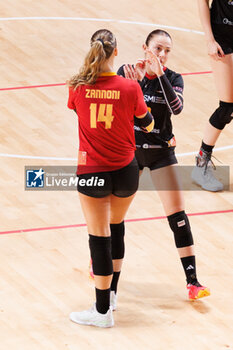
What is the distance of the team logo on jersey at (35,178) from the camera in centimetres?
692

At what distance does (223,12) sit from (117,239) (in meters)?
2.47

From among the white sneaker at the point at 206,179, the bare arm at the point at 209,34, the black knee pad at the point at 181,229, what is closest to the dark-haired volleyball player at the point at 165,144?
the black knee pad at the point at 181,229

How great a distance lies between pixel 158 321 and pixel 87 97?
56.2 inches

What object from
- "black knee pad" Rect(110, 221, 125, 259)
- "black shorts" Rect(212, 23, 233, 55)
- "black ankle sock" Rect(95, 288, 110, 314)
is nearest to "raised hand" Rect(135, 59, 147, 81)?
"black knee pad" Rect(110, 221, 125, 259)

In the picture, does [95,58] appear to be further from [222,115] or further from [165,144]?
[222,115]

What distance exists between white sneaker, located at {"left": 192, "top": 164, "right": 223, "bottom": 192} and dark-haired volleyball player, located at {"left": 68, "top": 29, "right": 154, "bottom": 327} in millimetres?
2105

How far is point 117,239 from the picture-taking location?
5176 millimetres

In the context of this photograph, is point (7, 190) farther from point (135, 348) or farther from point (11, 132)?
point (135, 348)

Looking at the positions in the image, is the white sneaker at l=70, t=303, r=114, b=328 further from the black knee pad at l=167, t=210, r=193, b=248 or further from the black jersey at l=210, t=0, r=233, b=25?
the black jersey at l=210, t=0, r=233, b=25

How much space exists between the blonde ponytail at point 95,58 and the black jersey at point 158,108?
0.86m

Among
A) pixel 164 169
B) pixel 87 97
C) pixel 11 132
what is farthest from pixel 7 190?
pixel 87 97

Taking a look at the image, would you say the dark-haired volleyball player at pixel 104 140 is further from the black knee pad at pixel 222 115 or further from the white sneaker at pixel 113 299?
the black knee pad at pixel 222 115

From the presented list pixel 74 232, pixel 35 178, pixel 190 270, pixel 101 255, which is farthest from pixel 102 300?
pixel 35 178

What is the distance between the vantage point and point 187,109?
327 inches
